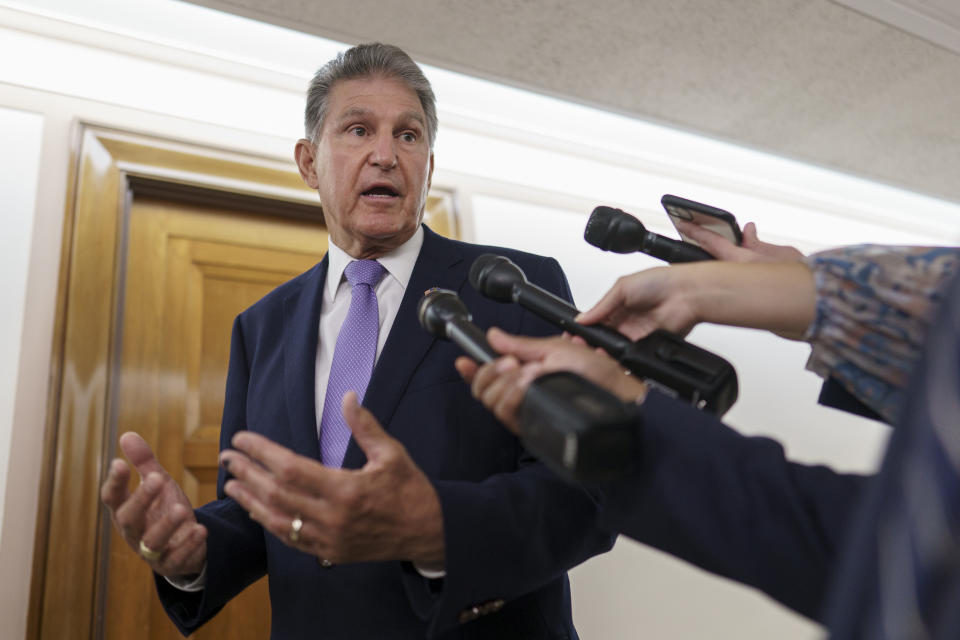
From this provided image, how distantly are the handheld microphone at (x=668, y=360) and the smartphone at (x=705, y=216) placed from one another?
27cm

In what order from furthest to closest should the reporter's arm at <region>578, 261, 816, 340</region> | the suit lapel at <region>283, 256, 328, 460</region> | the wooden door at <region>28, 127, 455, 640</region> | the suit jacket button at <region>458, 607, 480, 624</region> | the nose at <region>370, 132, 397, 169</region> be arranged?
the wooden door at <region>28, 127, 455, 640</region> → the nose at <region>370, 132, 397, 169</region> → the suit lapel at <region>283, 256, 328, 460</region> → the suit jacket button at <region>458, 607, 480, 624</region> → the reporter's arm at <region>578, 261, 816, 340</region>

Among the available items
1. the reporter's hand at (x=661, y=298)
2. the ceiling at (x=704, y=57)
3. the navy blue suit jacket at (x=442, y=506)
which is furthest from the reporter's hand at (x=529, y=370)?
the ceiling at (x=704, y=57)

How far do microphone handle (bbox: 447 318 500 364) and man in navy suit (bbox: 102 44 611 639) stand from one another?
13cm

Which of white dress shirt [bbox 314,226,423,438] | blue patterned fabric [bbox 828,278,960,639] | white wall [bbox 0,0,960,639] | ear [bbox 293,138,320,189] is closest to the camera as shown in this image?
blue patterned fabric [bbox 828,278,960,639]

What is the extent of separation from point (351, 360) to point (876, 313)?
844 millimetres

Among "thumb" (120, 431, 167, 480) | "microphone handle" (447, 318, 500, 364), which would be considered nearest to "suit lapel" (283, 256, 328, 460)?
"thumb" (120, 431, 167, 480)

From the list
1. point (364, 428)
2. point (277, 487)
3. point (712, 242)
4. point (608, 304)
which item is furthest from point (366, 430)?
point (712, 242)

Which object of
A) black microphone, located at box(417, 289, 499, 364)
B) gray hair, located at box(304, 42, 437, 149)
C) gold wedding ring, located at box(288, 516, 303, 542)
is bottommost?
gold wedding ring, located at box(288, 516, 303, 542)

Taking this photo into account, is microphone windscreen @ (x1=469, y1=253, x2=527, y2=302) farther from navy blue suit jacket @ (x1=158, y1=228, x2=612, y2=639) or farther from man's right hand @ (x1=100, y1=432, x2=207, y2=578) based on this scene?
man's right hand @ (x1=100, y1=432, x2=207, y2=578)

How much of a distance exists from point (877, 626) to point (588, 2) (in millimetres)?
2137

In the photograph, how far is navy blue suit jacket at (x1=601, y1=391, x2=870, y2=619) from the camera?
1.88 feet

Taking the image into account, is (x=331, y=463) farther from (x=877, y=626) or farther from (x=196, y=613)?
(x=877, y=626)

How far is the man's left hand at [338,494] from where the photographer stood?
2.43 ft

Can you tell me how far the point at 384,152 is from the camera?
4.59 ft
